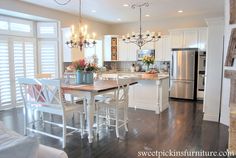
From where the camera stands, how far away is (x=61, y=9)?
20.0ft

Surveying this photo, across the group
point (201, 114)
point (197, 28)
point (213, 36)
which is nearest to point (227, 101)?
point (201, 114)

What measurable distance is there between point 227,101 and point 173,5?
9.94ft

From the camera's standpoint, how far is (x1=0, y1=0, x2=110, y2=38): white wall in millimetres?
5000

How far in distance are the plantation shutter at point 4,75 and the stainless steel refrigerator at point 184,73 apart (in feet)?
16.9

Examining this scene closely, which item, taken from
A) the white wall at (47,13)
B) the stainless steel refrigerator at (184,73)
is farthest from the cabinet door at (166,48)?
the white wall at (47,13)

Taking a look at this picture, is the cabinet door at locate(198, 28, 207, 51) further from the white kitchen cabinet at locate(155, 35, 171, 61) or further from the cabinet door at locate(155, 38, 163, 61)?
the cabinet door at locate(155, 38, 163, 61)

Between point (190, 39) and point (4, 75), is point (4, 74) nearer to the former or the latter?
point (4, 75)

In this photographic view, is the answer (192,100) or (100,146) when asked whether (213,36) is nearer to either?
(192,100)

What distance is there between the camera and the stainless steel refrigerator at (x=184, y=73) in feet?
22.1

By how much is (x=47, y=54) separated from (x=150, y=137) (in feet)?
14.3

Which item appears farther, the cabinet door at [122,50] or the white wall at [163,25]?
the cabinet door at [122,50]

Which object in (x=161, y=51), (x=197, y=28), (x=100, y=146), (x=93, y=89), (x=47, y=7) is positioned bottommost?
(x=100, y=146)

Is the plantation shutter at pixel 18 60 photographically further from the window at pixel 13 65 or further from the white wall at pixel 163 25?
the white wall at pixel 163 25

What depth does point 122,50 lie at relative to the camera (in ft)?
27.3
